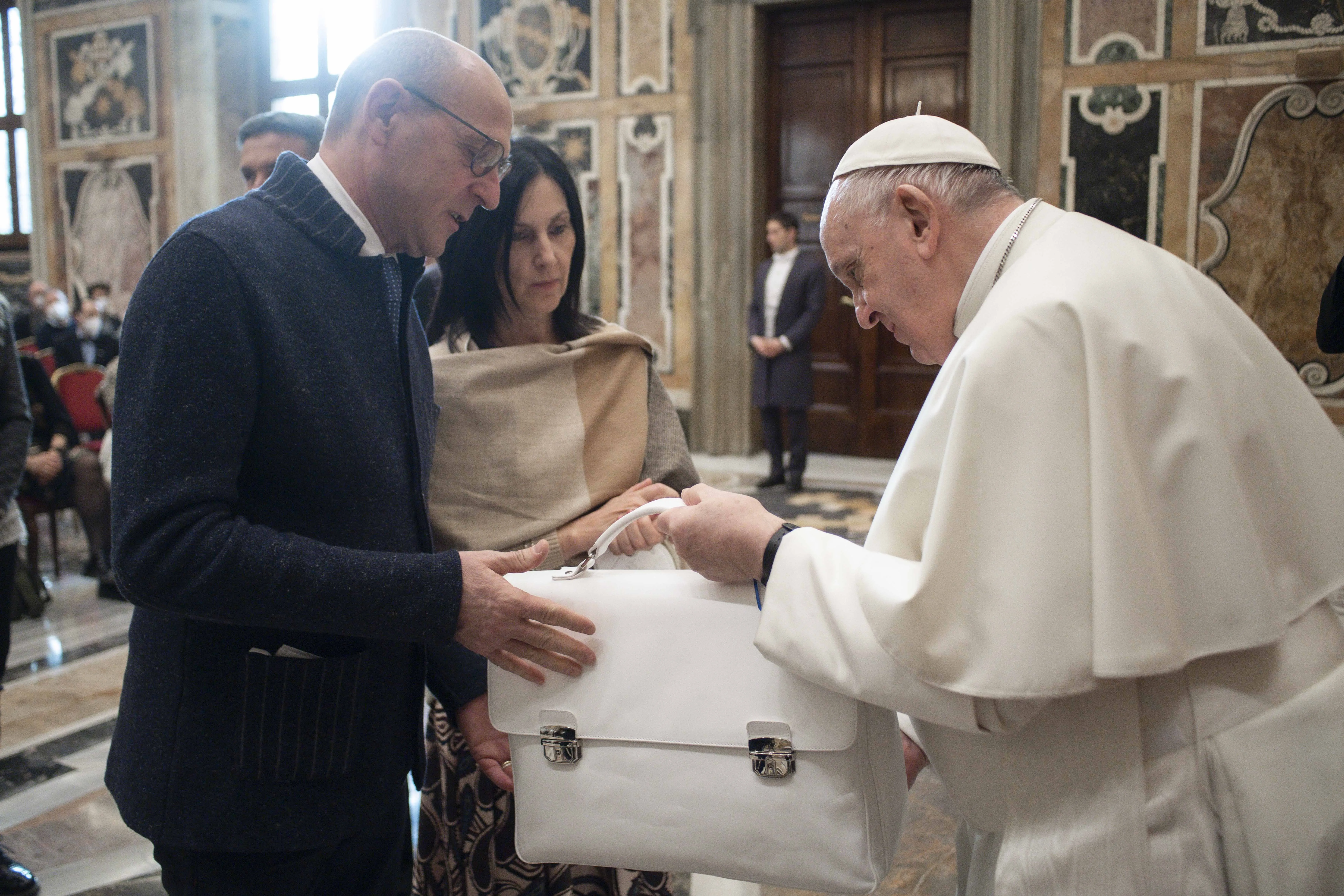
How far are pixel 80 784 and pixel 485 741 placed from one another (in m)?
2.31

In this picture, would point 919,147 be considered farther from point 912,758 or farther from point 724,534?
point 912,758

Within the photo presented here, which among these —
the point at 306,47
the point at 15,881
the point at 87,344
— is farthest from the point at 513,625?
the point at 306,47

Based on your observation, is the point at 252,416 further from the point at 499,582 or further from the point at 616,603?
the point at 616,603

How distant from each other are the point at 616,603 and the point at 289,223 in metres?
0.67

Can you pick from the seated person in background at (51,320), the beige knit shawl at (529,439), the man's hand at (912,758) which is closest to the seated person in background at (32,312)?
the seated person in background at (51,320)

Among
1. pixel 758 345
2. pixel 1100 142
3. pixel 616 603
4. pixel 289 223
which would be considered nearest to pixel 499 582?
pixel 616 603

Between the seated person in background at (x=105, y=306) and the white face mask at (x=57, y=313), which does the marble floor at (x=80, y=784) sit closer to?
the seated person in background at (x=105, y=306)

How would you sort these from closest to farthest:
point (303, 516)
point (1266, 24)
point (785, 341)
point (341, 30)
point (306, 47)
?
1. point (303, 516)
2. point (1266, 24)
3. point (785, 341)
4. point (341, 30)
5. point (306, 47)

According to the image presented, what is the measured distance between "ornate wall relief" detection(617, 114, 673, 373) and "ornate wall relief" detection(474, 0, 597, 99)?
56cm

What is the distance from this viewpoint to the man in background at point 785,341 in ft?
23.8

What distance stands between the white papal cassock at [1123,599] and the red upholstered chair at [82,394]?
286 inches

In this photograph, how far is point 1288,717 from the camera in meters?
1.15

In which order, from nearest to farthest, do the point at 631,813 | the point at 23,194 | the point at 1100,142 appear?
1. the point at 631,813
2. the point at 1100,142
3. the point at 23,194

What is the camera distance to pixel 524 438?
6.25 ft
